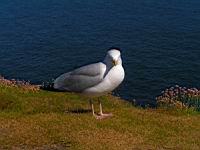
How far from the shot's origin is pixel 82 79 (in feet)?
59.1

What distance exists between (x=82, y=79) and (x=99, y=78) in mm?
774

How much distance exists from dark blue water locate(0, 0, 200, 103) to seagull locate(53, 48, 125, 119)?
Answer: 25.0 meters

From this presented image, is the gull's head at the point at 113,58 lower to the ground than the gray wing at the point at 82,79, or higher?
higher

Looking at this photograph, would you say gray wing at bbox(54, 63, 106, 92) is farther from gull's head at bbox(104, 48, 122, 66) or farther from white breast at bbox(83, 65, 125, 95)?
gull's head at bbox(104, 48, 122, 66)

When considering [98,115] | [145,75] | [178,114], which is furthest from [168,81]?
[98,115]

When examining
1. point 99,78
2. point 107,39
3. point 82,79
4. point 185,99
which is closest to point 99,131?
point 99,78

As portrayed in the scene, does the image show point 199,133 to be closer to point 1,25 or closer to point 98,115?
point 98,115

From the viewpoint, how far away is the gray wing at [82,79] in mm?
17734

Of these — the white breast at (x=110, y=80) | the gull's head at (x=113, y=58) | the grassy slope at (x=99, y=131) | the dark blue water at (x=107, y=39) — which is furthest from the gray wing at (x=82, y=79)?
the dark blue water at (x=107, y=39)

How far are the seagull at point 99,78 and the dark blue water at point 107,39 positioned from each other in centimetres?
2498

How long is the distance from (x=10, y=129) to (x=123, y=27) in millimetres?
47445

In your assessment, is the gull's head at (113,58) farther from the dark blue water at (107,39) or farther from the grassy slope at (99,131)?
the dark blue water at (107,39)

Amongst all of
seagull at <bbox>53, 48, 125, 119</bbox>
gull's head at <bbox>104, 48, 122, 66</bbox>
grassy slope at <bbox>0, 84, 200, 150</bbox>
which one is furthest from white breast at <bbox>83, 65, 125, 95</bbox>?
A: grassy slope at <bbox>0, 84, 200, 150</bbox>

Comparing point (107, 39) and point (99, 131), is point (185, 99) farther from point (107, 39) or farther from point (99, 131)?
point (107, 39)
